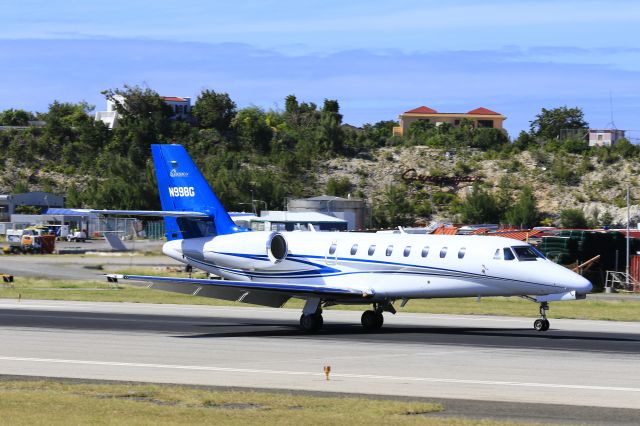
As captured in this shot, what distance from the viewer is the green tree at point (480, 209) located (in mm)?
113625

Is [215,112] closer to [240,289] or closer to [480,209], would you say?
[480,209]

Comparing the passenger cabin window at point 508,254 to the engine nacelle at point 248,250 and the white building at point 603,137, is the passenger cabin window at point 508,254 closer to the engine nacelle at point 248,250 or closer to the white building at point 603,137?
the engine nacelle at point 248,250

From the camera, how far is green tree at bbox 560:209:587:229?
109 meters

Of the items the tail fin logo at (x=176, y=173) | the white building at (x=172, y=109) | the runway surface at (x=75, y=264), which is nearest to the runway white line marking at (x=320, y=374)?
the tail fin logo at (x=176, y=173)

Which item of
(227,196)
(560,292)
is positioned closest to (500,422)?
(560,292)

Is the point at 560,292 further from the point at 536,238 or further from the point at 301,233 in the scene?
the point at 536,238

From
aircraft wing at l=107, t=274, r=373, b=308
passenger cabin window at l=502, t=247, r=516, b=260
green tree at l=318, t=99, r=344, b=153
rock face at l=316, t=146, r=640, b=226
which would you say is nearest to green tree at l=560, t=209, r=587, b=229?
rock face at l=316, t=146, r=640, b=226

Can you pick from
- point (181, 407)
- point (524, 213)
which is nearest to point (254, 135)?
point (524, 213)

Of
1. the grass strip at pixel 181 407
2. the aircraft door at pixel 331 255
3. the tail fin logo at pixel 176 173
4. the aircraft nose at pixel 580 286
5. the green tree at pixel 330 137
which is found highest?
the green tree at pixel 330 137

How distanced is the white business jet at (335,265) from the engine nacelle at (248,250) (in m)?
0.03

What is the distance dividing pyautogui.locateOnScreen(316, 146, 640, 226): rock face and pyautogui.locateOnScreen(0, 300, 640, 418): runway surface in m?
85.1

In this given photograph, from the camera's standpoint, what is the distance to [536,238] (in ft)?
216

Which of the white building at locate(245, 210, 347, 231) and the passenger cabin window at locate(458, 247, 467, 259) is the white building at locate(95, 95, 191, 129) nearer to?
the white building at locate(245, 210, 347, 231)

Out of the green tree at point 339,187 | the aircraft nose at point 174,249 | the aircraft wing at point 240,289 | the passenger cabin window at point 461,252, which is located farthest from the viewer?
the green tree at point 339,187
